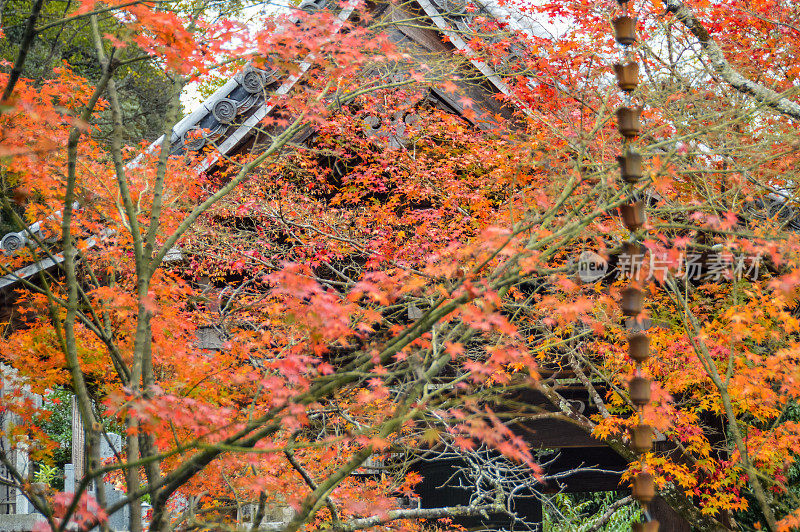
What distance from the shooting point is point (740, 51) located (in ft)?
25.9

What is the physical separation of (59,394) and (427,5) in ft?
44.7

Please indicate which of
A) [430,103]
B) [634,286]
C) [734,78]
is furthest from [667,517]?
[634,286]

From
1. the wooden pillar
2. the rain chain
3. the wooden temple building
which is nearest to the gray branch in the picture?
the wooden temple building

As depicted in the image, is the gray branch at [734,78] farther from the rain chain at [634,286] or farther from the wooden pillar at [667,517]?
the wooden pillar at [667,517]

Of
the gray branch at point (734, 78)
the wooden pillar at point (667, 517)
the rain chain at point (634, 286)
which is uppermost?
the gray branch at point (734, 78)

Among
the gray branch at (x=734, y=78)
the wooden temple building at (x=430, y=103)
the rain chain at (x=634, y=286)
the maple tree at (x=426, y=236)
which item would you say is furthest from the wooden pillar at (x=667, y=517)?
the rain chain at (x=634, y=286)

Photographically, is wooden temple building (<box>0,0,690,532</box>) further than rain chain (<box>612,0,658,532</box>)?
Yes

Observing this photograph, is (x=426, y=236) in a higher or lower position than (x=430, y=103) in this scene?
lower

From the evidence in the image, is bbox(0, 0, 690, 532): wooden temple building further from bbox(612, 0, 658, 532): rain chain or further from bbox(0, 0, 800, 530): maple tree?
bbox(612, 0, 658, 532): rain chain

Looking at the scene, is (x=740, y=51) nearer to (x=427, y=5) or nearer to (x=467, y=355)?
(x=427, y=5)

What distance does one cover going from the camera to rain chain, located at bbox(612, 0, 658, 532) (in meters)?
3.06

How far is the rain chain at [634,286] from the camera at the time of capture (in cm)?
306

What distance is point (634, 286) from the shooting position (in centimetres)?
313

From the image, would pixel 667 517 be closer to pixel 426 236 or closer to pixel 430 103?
pixel 426 236
